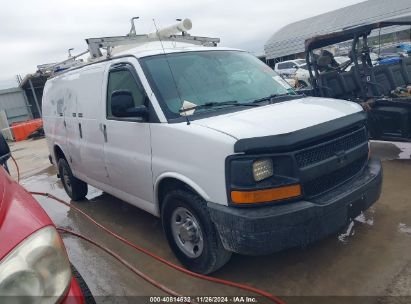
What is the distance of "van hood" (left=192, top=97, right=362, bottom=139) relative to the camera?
9.46 feet

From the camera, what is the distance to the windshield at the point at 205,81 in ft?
11.6

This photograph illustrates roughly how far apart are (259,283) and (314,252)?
2.32ft

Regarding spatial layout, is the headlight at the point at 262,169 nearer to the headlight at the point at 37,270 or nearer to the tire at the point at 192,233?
the tire at the point at 192,233

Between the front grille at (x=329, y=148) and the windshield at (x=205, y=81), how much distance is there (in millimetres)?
942

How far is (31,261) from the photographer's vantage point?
1.56 meters

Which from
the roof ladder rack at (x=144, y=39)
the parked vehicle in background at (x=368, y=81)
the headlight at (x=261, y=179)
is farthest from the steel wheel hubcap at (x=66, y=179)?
the parked vehicle in background at (x=368, y=81)

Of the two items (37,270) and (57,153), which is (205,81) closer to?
(37,270)

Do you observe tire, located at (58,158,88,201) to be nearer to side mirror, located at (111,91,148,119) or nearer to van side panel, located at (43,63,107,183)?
van side panel, located at (43,63,107,183)

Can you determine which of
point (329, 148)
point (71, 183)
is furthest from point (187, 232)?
point (71, 183)

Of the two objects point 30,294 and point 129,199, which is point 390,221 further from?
point 30,294

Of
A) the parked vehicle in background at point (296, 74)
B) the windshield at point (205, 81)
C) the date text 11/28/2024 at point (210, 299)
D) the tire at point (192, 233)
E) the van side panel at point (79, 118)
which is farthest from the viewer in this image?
the parked vehicle in background at point (296, 74)

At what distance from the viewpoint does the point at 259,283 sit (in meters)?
3.28

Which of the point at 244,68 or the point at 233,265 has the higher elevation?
the point at 244,68

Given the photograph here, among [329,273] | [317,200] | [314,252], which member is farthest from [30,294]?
[314,252]
